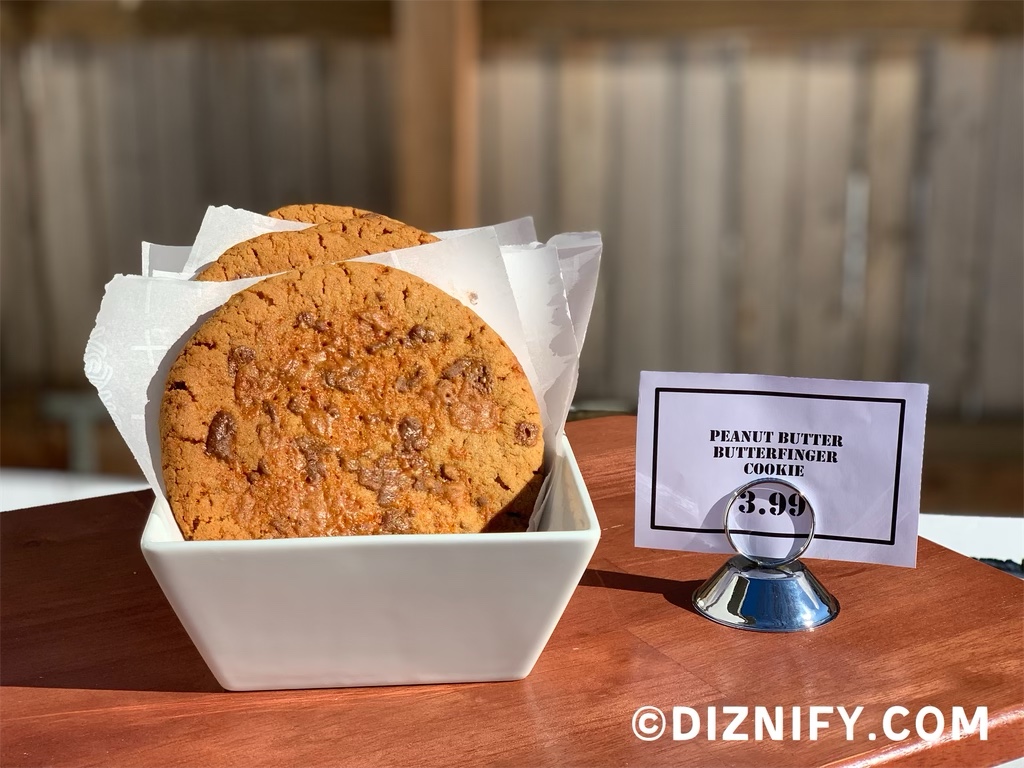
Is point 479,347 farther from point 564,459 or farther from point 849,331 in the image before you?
point 849,331

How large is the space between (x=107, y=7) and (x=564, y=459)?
2.84 metres

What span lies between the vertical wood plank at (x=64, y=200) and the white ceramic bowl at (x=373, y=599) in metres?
2.75

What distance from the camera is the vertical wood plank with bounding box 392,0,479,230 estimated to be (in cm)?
267

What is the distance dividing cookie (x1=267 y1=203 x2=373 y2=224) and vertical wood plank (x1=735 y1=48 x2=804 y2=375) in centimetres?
218

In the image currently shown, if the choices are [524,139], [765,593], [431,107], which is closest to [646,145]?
[524,139]

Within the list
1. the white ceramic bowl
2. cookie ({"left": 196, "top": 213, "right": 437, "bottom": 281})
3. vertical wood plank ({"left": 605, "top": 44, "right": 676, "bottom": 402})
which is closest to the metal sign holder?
the white ceramic bowl

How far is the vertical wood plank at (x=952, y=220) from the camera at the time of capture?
2799 mm

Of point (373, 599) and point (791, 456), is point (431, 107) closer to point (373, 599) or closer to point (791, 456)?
point (791, 456)

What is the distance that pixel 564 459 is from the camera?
75 centimetres

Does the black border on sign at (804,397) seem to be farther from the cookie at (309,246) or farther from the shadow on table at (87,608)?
the shadow on table at (87,608)

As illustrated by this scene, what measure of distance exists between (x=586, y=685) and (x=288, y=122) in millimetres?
2610

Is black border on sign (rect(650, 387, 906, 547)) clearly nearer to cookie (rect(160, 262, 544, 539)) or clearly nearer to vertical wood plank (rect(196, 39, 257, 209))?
cookie (rect(160, 262, 544, 539))

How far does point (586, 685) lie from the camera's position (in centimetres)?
71

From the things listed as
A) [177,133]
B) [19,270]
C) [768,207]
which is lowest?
[19,270]
